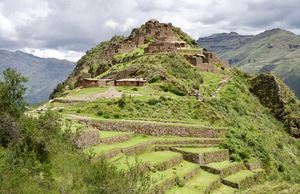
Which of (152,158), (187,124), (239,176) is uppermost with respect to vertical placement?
(187,124)

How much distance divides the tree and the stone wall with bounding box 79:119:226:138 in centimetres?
863

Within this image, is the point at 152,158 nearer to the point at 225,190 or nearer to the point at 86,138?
the point at 86,138

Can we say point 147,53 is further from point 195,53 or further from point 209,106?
point 209,106

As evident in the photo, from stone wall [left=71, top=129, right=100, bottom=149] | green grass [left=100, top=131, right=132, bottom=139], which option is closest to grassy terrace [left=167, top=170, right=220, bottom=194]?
stone wall [left=71, top=129, right=100, bottom=149]

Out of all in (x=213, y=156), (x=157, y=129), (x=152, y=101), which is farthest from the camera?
(x=152, y=101)

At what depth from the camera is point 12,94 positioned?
2030cm

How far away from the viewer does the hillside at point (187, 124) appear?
24000 mm

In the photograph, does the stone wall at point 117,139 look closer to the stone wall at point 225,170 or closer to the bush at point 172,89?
the stone wall at point 225,170

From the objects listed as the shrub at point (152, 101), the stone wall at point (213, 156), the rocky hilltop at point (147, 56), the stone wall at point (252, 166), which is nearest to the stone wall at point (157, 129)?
the stone wall at point (213, 156)

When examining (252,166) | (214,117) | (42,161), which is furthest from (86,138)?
(214,117)

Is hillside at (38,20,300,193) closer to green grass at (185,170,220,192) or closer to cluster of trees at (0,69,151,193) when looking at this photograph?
green grass at (185,170,220,192)

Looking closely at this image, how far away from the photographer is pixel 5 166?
609 inches

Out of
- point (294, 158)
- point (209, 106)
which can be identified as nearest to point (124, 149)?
point (209, 106)

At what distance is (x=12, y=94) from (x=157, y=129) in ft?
45.6
